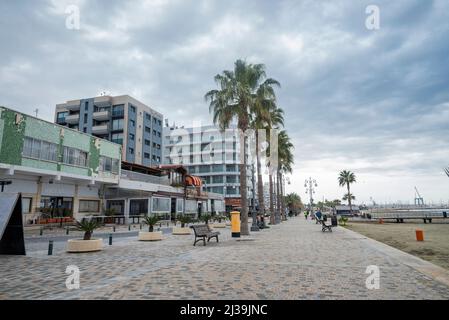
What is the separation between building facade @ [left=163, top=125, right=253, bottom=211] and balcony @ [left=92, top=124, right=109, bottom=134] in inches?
1322

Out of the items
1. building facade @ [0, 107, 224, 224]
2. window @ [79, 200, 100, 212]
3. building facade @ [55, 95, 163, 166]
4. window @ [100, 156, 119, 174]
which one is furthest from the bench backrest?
building facade @ [55, 95, 163, 166]

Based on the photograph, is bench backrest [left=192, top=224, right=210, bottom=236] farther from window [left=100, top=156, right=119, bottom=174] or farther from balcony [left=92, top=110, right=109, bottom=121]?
balcony [left=92, top=110, right=109, bottom=121]

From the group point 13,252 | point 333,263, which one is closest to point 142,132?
point 13,252

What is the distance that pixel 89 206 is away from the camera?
35250 millimetres

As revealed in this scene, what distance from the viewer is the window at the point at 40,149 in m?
26.2

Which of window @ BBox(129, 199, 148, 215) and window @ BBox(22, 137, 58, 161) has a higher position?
A: window @ BBox(22, 137, 58, 161)

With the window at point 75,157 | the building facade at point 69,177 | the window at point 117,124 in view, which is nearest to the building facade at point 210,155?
the window at point 117,124

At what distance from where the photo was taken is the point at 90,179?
32.8 metres

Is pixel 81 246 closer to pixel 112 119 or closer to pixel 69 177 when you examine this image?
pixel 69 177

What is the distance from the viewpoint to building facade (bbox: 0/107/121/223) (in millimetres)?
25000

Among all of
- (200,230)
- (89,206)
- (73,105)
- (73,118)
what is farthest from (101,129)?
(200,230)

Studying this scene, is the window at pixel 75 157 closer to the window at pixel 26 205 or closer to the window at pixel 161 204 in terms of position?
the window at pixel 26 205

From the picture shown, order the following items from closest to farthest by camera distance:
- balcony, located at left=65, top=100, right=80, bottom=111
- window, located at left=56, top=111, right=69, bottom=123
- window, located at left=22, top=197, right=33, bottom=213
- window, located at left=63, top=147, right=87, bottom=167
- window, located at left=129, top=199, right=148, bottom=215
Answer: window, located at left=22, top=197, right=33, bottom=213
window, located at left=63, top=147, right=87, bottom=167
window, located at left=129, top=199, right=148, bottom=215
balcony, located at left=65, top=100, right=80, bottom=111
window, located at left=56, top=111, right=69, bottom=123

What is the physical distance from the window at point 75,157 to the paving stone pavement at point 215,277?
2166 centimetres
